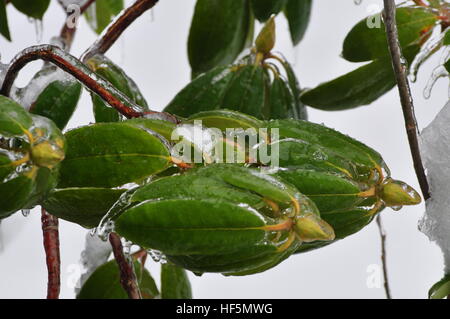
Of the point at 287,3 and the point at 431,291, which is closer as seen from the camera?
the point at 431,291

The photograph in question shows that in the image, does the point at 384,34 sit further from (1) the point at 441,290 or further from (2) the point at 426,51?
(1) the point at 441,290

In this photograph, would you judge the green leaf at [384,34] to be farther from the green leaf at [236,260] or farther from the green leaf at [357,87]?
the green leaf at [236,260]

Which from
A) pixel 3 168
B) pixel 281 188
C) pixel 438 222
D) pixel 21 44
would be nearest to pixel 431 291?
pixel 438 222

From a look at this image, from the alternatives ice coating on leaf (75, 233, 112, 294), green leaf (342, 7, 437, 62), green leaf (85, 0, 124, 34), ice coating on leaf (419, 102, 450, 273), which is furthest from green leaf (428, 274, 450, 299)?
green leaf (85, 0, 124, 34)

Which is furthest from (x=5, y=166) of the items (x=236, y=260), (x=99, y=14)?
(x=99, y=14)

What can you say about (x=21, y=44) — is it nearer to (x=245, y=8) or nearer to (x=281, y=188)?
(x=245, y=8)

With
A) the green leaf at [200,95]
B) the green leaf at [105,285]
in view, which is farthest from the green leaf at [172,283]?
the green leaf at [200,95]
